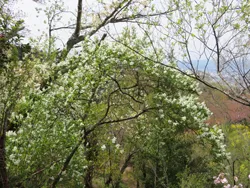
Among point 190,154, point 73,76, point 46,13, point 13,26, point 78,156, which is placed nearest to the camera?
point 13,26

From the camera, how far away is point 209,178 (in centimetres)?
1126

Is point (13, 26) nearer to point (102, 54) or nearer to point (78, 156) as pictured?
point (102, 54)

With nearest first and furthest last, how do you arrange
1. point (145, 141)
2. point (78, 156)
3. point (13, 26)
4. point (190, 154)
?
1. point (13, 26)
2. point (78, 156)
3. point (145, 141)
4. point (190, 154)

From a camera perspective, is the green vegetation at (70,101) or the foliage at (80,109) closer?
the green vegetation at (70,101)

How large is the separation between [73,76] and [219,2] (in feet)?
10.3

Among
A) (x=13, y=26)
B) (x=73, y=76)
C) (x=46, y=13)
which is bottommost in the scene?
(x=13, y=26)

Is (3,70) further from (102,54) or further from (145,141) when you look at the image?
(145,141)

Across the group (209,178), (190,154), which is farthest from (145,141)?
(209,178)

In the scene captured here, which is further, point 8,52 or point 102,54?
point 102,54

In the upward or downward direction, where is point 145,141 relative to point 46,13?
downward

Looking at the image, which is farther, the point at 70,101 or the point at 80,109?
the point at 80,109

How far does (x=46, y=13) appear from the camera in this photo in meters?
13.1

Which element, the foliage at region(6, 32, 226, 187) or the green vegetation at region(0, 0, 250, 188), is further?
the foliage at region(6, 32, 226, 187)

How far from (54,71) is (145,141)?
4.87 meters
